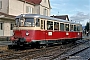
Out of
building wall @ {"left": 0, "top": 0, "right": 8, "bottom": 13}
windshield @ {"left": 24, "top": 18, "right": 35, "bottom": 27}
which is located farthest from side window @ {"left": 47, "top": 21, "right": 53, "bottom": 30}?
building wall @ {"left": 0, "top": 0, "right": 8, "bottom": 13}

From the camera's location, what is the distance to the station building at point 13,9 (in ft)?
97.6

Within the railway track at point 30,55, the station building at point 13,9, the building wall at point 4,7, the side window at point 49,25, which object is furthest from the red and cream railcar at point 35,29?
the building wall at point 4,7

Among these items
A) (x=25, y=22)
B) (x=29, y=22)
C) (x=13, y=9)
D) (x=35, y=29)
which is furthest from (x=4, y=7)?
(x=35, y=29)

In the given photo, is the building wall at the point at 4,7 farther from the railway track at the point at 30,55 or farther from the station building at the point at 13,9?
the railway track at the point at 30,55

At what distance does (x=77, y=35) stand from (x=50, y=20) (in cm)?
921

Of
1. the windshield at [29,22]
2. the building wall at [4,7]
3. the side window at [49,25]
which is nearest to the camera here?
the windshield at [29,22]

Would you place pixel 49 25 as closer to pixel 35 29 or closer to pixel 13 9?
pixel 35 29

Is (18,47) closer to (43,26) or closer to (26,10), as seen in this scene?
(43,26)

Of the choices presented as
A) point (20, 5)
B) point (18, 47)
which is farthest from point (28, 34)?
point (20, 5)

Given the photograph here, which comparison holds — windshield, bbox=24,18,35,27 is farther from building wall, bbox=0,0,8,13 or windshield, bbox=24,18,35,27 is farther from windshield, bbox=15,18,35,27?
building wall, bbox=0,0,8,13

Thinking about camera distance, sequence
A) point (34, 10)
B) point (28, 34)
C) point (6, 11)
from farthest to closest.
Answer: point (34, 10)
point (6, 11)
point (28, 34)

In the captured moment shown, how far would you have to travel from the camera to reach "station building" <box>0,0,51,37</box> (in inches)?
1171

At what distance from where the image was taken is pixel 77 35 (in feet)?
86.0

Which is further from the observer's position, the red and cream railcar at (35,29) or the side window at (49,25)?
the side window at (49,25)
